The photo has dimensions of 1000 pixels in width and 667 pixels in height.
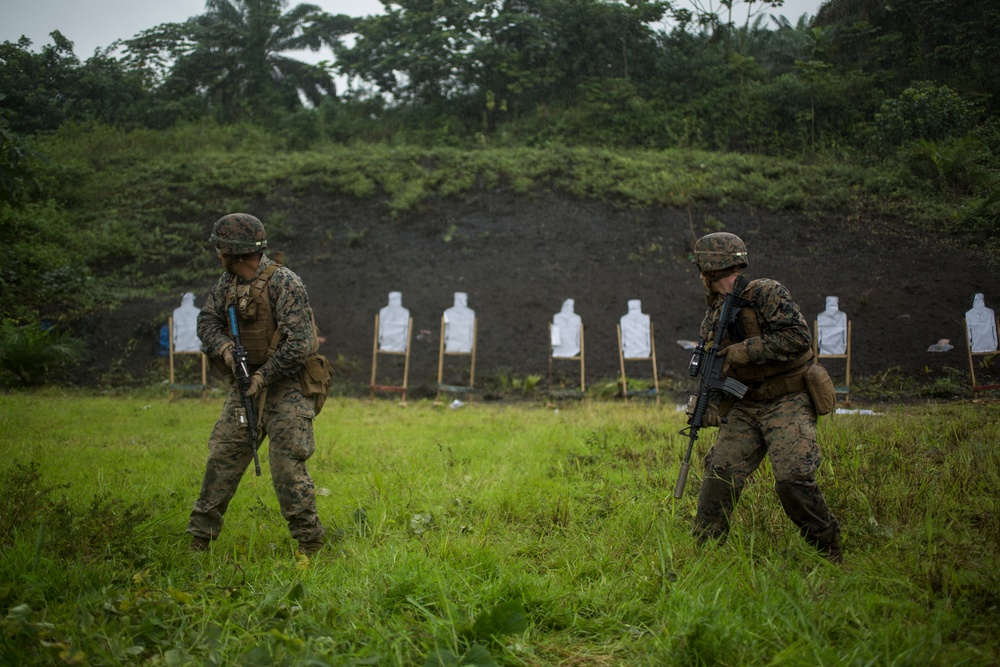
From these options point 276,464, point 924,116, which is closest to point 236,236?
point 276,464

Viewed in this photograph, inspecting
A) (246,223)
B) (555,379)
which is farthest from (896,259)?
(246,223)

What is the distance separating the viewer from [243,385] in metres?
4.68

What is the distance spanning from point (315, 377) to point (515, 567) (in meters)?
1.89

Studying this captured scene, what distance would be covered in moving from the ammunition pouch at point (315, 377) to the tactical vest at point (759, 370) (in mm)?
2577

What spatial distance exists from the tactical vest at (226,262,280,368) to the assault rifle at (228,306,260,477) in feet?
0.15

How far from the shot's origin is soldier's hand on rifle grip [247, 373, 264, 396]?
4578 mm

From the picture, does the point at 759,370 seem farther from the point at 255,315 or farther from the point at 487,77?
the point at 487,77

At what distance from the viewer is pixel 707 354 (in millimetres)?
4609

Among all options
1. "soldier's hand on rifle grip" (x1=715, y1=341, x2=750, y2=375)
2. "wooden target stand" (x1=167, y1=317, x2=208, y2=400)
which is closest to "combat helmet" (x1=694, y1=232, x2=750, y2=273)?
"soldier's hand on rifle grip" (x1=715, y1=341, x2=750, y2=375)

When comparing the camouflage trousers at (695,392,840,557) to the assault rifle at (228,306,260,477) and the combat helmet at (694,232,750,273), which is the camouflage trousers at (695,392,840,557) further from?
the assault rifle at (228,306,260,477)

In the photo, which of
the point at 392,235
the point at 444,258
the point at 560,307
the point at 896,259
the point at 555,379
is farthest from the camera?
the point at 392,235

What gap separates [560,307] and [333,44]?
16.7 metres

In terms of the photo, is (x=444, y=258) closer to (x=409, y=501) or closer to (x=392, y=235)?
(x=392, y=235)

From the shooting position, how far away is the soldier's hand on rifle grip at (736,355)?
433cm
